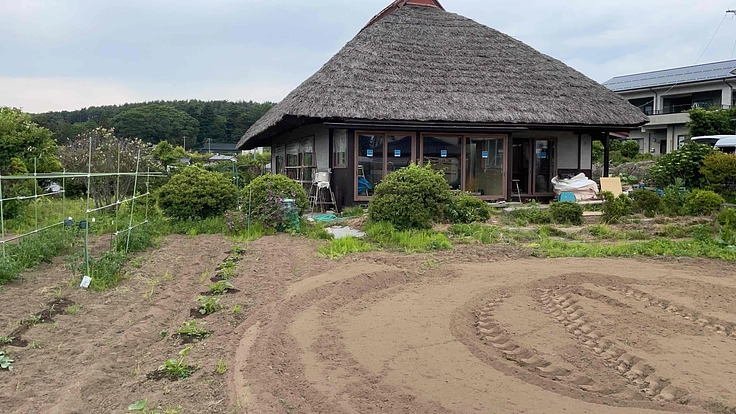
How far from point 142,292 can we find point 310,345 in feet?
8.91

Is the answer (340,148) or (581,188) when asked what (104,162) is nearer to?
(340,148)

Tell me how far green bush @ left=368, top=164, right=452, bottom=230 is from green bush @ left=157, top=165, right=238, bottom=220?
10.0 ft

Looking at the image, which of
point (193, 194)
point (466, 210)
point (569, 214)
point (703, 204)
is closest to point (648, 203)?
point (703, 204)

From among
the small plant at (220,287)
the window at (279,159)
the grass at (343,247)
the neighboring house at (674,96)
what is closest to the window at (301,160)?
the window at (279,159)

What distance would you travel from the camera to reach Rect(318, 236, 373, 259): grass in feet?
26.3

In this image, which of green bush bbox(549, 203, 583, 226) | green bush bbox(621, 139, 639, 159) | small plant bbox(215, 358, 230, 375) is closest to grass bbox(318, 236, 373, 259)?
small plant bbox(215, 358, 230, 375)

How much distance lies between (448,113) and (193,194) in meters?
6.14

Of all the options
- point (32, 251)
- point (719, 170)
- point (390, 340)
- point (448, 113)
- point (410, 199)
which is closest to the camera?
point (390, 340)

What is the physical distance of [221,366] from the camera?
381 cm

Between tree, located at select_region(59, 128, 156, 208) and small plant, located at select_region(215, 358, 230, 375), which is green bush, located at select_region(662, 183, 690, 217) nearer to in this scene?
small plant, located at select_region(215, 358, 230, 375)

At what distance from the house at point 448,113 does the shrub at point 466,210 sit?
2.88m

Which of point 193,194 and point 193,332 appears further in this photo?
point 193,194

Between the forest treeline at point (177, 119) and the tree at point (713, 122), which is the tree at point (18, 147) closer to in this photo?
the tree at point (713, 122)

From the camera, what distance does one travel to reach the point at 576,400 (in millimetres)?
3365
